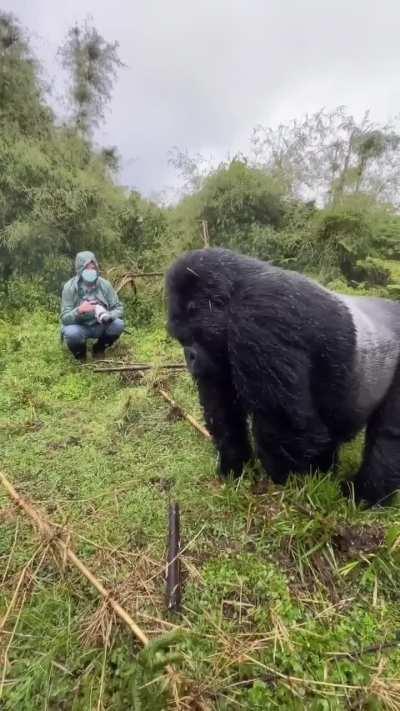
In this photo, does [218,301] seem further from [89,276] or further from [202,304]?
[89,276]

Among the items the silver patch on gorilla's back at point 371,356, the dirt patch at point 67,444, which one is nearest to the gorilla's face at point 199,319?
the silver patch on gorilla's back at point 371,356

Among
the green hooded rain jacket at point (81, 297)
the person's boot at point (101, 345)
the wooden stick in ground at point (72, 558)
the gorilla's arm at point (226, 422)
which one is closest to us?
the wooden stick in ground at point (72, 558)

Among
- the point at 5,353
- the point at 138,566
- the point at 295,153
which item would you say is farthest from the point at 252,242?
the point at 138,566

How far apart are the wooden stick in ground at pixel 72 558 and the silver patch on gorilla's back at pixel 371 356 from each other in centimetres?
142

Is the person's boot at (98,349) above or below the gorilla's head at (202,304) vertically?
below

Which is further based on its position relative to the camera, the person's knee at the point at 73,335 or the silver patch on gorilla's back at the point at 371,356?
the person's knee at the point at 73,335

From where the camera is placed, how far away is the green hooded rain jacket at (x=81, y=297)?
17.1ft

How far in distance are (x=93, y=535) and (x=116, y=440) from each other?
3.78 ft

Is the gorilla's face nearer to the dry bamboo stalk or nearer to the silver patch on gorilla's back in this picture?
the silver patch on gorilla's back

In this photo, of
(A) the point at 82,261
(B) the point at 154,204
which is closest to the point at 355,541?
(A) the point at 82,261

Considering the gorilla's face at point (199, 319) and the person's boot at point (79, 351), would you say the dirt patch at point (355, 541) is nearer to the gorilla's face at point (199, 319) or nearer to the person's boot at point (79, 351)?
the gorilla's face at point (199, 319)

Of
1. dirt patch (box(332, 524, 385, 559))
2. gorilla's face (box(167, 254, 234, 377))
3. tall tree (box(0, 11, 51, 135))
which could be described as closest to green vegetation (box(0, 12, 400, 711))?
dirt patch (box(332, 524, 385, 559))

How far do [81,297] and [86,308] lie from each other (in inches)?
12.0

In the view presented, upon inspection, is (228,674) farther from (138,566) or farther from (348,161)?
(348,161)
